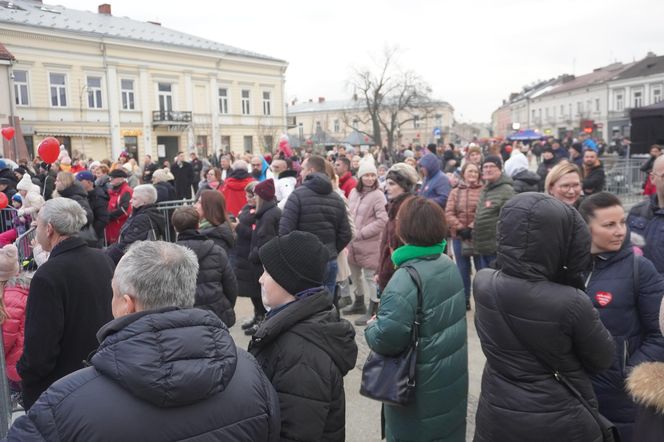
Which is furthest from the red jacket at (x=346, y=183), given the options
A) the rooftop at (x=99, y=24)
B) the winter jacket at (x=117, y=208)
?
the rooftop at (x=99, y=24)

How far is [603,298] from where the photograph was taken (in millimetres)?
2766

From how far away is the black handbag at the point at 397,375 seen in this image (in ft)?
9.41

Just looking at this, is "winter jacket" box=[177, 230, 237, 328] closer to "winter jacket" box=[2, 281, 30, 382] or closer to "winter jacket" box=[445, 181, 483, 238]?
"winter jacket" box=[2, 281, 30, 382]

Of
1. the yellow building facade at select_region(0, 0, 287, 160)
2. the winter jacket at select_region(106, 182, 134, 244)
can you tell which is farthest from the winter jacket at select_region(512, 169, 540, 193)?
the yellow building facade at select_region(0, 0, 287, 160)

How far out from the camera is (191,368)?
154cm

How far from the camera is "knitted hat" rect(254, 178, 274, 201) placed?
573cm

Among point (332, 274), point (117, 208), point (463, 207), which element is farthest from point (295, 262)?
point (117, 208)

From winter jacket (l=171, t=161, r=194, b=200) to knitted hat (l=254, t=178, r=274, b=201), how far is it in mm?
9648

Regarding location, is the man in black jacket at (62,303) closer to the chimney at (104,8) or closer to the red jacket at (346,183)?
the red jacket at (346,183)

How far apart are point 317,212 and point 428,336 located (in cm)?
290

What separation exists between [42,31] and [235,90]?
1450cm

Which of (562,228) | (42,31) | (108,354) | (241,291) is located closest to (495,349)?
(562,228)

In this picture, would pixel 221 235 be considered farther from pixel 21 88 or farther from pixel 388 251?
pixel 21 88

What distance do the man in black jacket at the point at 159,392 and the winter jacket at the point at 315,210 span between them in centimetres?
382
